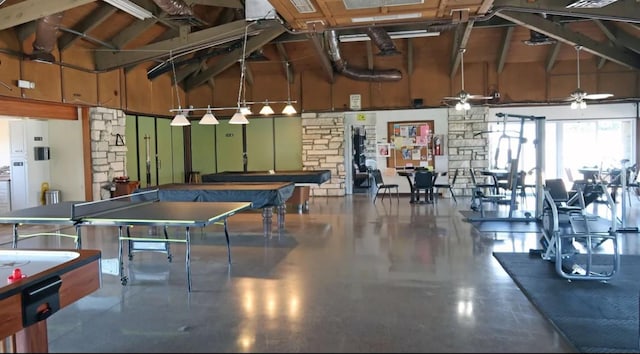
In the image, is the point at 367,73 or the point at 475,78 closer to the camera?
the point at 367,73

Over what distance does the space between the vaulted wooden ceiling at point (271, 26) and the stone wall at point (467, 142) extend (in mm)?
1192

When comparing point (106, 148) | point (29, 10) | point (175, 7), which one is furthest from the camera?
point (106, 148)

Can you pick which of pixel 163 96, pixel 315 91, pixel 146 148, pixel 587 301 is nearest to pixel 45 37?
pixel 146 148

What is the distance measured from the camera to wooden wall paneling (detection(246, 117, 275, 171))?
1281cm

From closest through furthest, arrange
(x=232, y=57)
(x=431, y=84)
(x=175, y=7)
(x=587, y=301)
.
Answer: (x=587, y=301), (x=175, y=7), (x=232, y=57), (x=431, y=84)

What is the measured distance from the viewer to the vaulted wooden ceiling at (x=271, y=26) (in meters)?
3.65

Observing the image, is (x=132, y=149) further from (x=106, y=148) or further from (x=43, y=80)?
(x=43, y=80)

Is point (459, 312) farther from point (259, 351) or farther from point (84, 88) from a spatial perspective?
point (84, 88)

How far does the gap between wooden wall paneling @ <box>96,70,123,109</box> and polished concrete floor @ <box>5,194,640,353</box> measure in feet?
11.9

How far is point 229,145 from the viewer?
13016 millimetres

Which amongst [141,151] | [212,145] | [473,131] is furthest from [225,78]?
[473,131]

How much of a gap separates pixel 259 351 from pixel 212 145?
34.7 ft

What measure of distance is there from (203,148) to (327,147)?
3498 millimetres

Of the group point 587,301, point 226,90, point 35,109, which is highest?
point 226,90
